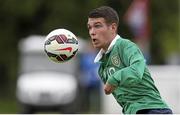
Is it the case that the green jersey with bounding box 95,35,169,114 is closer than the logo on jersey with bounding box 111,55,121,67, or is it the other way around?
the green jersey with bounding box 95,35,169,114

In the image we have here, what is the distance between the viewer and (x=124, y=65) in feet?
32.6

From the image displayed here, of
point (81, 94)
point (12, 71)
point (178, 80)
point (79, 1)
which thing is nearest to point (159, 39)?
point (79, 1)

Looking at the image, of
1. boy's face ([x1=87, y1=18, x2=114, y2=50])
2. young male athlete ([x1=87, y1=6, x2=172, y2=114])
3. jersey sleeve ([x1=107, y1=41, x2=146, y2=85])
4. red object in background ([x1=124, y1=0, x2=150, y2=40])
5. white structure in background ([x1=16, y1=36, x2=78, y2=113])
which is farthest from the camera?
red object in background ([x1=124, y1=0, x2=150, y2=40])

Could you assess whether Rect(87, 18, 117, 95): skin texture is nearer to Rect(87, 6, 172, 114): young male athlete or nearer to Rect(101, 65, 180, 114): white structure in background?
Rect(87, 6, 172, 114): young male athlete

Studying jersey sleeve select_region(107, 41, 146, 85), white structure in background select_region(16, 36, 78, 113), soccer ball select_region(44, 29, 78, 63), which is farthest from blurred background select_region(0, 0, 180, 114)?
jersey sleeve select_region(107, 41, 146, 85)

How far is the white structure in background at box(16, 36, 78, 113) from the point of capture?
94.9ft

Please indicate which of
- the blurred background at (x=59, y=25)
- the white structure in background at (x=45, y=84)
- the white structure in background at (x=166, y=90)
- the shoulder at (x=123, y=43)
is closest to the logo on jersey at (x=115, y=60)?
the shoulder at (x=123, y=43)

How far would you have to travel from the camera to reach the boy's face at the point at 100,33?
1008 centimetres

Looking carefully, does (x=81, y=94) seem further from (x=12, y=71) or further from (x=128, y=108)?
(x=128, y=108)

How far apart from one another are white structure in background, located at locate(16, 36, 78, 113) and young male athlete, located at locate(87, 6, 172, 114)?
1861cm

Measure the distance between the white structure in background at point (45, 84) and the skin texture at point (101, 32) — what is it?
61.0 ft

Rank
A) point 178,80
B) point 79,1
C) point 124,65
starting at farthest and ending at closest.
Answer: point 79,1, point 178,80, point 124,65

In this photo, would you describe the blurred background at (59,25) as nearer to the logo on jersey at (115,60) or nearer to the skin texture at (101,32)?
the skin texture at (101,32)

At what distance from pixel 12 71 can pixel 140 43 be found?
27.8 ft
